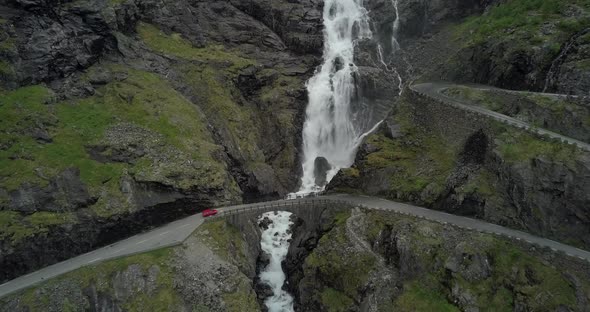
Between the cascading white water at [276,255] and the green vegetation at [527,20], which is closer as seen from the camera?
the cascading white water at [276,255]

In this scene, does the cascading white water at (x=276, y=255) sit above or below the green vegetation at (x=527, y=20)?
below

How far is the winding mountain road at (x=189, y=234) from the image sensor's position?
33.5m

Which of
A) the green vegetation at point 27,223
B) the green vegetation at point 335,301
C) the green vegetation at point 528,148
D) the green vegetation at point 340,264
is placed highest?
the green vegetation at point 528,148

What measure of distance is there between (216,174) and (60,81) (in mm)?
19404

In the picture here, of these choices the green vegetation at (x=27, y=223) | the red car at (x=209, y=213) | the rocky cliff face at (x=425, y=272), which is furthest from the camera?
the red car at (x=209, y=213)

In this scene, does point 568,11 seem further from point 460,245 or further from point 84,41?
point 84,41

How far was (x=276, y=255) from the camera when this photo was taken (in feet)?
151

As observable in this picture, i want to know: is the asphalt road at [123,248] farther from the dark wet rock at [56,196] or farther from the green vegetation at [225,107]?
the green vegetation at [225,107]

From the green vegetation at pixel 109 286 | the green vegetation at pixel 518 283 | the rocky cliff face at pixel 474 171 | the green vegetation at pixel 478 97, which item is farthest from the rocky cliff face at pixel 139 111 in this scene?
the green vegetation at pixel 518 283

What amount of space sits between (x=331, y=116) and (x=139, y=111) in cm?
2374

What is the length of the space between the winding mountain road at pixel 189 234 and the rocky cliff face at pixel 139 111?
107 centimetres

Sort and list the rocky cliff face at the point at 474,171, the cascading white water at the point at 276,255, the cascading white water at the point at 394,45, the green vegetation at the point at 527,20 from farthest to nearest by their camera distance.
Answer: the cascading white water at the point at 394,45, the green vegetation at the point at 527,20, the cascading white water at the point at 276,255, the rocky cliff face at the point at 474,171

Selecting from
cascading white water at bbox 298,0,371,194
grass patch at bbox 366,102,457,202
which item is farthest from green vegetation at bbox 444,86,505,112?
cascading white water at bbox 298,0,371,194

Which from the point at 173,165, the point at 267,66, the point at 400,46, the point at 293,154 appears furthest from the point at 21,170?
the point at 400,46
